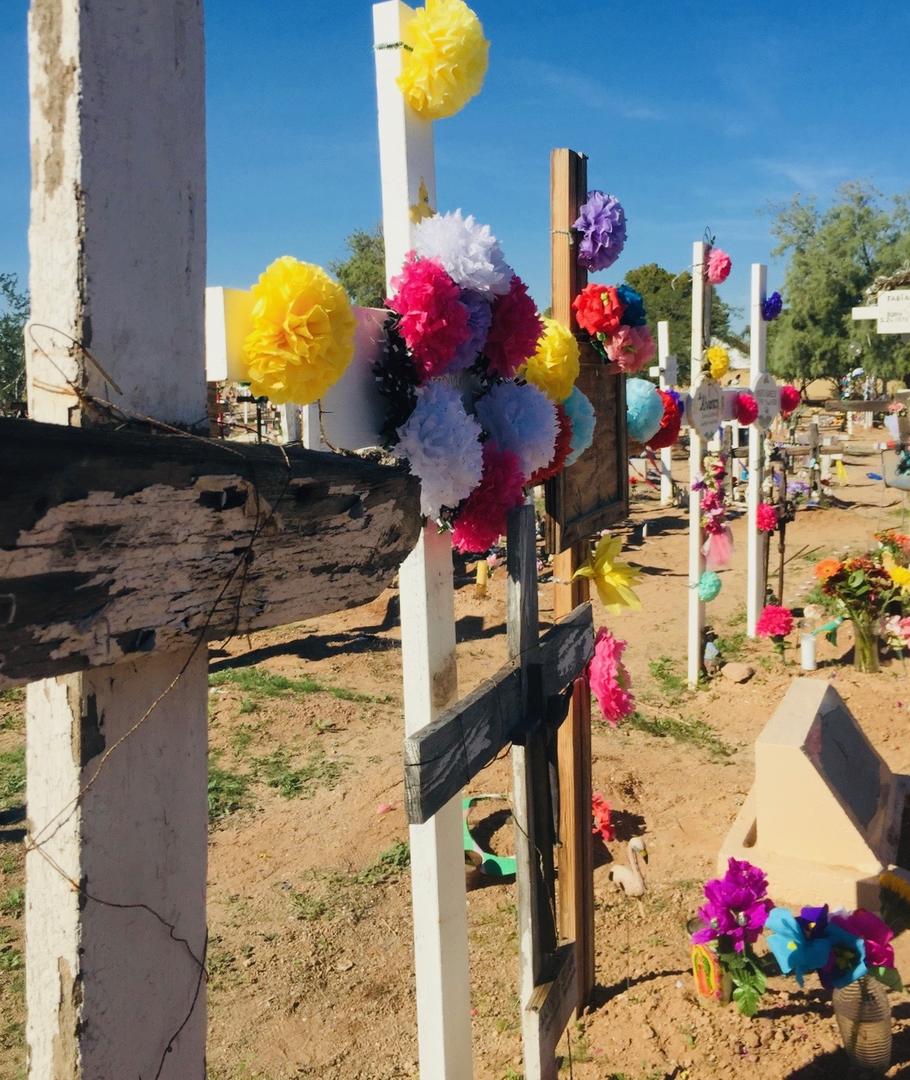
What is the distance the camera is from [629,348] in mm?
3240

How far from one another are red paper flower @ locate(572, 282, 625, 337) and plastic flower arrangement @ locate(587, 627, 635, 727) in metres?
1.08

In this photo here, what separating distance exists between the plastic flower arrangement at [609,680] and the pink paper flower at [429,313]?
145cm

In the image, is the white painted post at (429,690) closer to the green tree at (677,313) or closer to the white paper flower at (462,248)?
the white paper flower at (462,248)

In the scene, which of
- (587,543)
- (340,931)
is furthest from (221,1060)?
(587,543)

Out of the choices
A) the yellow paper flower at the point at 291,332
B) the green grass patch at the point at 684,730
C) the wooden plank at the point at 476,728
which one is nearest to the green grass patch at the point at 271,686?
the green grass patch at the point at 684,730

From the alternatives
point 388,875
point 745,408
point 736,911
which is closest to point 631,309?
point 736,911

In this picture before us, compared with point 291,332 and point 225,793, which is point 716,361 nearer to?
point 225,793

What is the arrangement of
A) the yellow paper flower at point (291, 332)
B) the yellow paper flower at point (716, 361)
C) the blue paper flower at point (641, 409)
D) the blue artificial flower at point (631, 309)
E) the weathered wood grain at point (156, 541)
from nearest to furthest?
the weathered wood grain at point (156, 541)
the yellow paper flower at point (291, 332)
the blue artificial flower at point (631, 309)
the blue paper flower at point (641, 409)
the yellow paper flower at point (716, 361)

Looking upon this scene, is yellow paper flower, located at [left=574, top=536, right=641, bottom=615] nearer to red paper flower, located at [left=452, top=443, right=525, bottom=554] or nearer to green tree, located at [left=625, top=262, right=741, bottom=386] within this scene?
red paper flower, located at [left=452, top=443, right=525, bottom=554]

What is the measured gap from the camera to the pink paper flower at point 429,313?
215cm

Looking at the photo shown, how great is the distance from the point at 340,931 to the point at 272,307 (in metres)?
3.23

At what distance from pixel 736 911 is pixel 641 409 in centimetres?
193

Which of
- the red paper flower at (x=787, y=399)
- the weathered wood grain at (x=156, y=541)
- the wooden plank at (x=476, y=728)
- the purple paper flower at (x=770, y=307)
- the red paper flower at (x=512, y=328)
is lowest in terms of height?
the wooden plank at (x=476, y=728)

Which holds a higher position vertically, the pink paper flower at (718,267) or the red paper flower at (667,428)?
the pink paper flower at (718,267)
